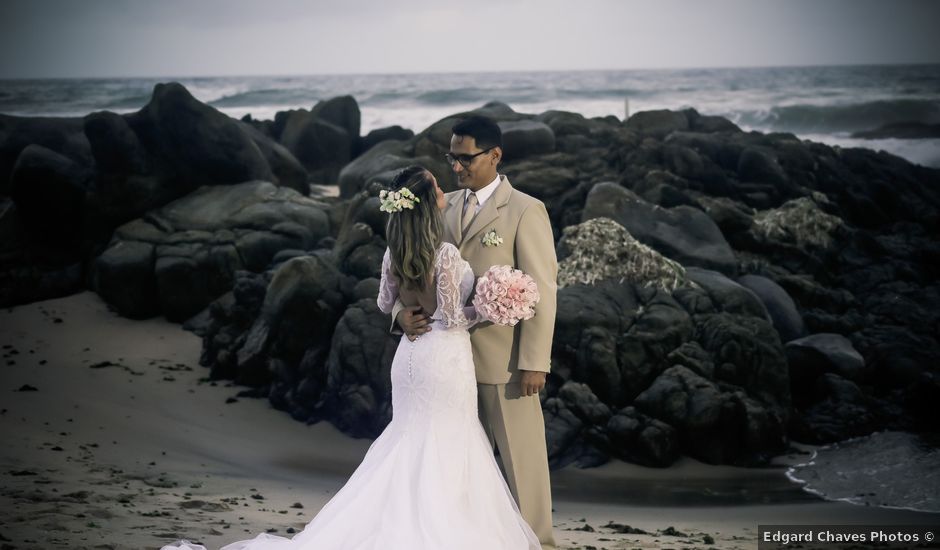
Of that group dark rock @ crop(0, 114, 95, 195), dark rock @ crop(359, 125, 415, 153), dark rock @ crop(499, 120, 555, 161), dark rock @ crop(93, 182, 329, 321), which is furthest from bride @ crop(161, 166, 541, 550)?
dark rock @ crop(359, 125, 415, 153)

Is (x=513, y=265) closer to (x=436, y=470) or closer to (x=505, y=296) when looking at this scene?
(x=505, y=296)

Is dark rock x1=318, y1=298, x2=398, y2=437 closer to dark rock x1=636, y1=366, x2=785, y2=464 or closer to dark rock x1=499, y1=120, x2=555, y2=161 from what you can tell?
dark rock x1=636, y1=366, x2=785, y2=464

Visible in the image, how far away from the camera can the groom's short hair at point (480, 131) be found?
4715mm

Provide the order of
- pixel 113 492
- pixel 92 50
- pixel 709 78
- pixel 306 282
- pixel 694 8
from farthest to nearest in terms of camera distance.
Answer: pixel 709 78 < pixel 694 8 < pixel 92 50 < pixel 306 282 < pixel 113 492

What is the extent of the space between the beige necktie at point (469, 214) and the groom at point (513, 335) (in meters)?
0.04

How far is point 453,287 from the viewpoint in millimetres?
4496

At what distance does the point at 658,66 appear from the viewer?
18.7m

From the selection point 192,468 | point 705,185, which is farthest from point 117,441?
point 705,185

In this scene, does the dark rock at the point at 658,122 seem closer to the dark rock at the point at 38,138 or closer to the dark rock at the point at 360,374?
the dark rock at the point at 360,374

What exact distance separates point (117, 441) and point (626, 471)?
4.04m

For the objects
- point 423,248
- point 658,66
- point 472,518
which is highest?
point 658,66

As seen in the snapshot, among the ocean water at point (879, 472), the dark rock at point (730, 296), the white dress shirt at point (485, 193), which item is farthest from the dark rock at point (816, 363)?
the white dress shirt at point (485, 193)

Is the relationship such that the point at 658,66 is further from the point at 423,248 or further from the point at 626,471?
the point at 423,248

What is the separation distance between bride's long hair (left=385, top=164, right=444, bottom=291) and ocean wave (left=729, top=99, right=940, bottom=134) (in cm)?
1422
